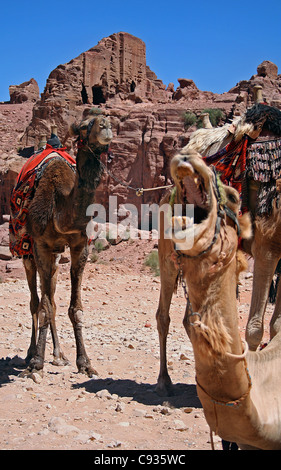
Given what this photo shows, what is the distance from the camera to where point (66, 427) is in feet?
13.1

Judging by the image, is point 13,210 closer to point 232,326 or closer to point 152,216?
point 232,326

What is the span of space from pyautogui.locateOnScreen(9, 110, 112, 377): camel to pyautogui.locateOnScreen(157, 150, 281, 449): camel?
3.54 m

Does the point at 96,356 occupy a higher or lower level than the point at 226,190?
lower

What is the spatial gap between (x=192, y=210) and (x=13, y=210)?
5089 mm

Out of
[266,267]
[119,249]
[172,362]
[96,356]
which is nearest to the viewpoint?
[266,267]

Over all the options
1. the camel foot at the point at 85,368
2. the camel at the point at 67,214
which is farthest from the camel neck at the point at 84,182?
the camel foot at the point at 85,368

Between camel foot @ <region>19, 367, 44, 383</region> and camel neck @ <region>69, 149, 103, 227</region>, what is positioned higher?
camel neck @ <region>69, 149, 103, 227</region>

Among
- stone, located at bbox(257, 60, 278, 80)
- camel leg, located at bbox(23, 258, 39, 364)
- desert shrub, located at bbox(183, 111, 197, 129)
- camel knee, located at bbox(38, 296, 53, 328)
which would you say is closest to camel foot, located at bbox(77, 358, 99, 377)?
camel knee, located at bbox(38, 296, 53, 328)

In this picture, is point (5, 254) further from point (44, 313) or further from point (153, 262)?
point (44, 313)

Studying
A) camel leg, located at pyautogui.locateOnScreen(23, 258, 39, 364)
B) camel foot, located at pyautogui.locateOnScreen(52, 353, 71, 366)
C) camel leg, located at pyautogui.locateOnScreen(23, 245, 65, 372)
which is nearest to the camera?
camel leg, located at pyautogui.locateOnScreen(23, 245, 65, 372)

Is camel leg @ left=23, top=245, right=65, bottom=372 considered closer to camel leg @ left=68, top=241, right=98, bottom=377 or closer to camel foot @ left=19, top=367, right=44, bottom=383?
camel foot @ left=19, top=367, right=44, bottom=383

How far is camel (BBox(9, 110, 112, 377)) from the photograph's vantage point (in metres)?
5.64

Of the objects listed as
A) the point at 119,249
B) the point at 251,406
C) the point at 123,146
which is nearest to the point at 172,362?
the point at 251,406

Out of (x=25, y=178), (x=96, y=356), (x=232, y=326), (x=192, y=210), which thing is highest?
(x=25, y=178)
